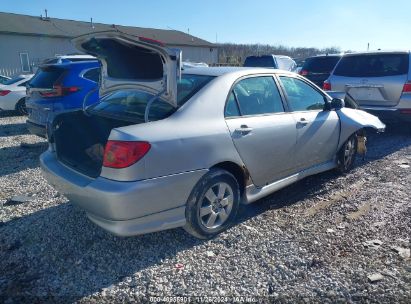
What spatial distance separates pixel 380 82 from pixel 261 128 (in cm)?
470

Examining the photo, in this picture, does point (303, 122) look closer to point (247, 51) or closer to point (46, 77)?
point (46, 77)

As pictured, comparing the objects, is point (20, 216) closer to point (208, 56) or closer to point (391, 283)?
point (391, 283)

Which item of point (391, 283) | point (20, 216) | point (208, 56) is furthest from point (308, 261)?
point (208, 56)

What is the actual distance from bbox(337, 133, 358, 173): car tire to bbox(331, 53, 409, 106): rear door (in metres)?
2.41

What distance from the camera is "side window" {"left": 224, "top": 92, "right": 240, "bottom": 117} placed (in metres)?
3.42

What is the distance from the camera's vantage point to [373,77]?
7215mm

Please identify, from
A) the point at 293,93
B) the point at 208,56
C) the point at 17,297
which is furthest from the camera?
the point at 208,56

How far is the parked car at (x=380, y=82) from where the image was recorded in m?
6.89

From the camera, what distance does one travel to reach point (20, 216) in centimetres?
397

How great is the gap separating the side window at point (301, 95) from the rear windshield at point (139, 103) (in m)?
1.16

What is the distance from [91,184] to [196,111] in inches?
44.1

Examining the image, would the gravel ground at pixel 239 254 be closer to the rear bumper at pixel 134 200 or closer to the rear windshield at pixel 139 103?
the rear bumper at pixel 134 200

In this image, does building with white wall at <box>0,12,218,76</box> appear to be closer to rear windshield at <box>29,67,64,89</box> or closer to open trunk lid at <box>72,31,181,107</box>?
rear windshield at <box>29,67,64,89</box>

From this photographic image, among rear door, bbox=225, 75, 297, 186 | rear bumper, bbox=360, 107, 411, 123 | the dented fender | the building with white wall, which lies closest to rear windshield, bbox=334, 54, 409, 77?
rear bumper, bbox=360, 107, 411, 123
